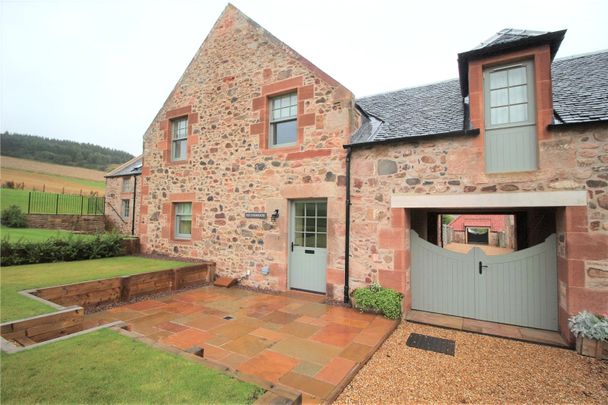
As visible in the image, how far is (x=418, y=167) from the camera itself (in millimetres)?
6301

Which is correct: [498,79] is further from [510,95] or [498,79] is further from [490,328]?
[490,328]

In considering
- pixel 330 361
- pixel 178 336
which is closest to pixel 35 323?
pixel 178 336

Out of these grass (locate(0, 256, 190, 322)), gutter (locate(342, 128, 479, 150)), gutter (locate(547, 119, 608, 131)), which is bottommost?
grass (locate(0, 256, 190, 322))

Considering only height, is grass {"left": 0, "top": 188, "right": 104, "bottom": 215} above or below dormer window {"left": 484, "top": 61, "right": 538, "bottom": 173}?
below

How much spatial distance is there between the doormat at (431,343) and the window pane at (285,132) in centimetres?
564

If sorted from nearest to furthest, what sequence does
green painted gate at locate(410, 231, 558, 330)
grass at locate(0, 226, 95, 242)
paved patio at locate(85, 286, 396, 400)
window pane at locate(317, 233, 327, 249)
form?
paved patio at locate(85, 286, 396, 400) → green painted gate at locate(410, 231, 558, 330) → window pane at locate(317, 233, 327, 249) → grass at locate(0, 226, 95, 242)

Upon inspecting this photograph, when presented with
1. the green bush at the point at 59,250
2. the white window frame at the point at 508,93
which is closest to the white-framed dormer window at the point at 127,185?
the green bush at the point at 59,250

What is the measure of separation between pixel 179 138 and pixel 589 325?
11.9m

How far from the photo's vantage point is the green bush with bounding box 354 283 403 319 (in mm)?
6109

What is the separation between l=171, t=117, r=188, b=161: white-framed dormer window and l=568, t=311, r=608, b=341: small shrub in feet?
36.8

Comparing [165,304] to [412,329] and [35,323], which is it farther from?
[412,329]

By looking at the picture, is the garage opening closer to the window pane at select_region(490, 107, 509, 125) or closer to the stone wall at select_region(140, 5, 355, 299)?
the stone wall at select_region(140, 5, 355, 299)

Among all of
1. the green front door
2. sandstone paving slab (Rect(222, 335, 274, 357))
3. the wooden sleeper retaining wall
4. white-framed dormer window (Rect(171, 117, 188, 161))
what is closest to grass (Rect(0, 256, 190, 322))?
the wooden sleeper retaining wall

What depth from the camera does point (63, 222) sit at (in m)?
17.1
